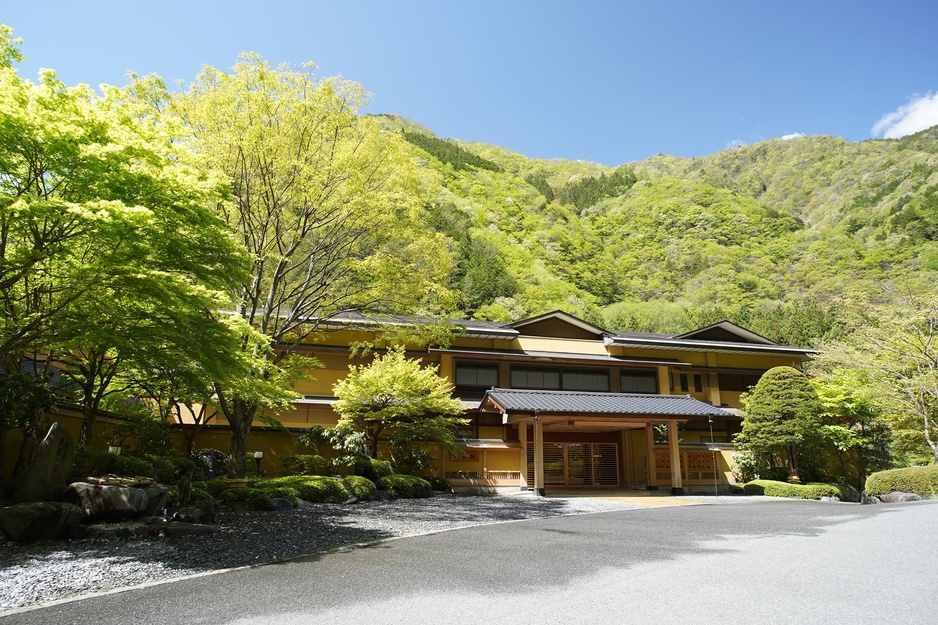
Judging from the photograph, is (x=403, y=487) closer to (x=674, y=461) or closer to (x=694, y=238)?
(x=674, y=461)

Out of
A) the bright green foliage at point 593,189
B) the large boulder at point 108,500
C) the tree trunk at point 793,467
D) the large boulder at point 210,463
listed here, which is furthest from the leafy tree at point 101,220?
the bright green foliage at point 593,189

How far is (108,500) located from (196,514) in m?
1.51

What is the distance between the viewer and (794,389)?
2312cm

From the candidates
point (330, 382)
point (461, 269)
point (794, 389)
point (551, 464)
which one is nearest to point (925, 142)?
point (461, 269)

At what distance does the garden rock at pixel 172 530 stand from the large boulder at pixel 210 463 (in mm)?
7926

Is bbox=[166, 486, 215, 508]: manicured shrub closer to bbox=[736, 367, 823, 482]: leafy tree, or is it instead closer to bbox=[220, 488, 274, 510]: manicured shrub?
bbox=[220, 488, 274, 510]: manicured shrub

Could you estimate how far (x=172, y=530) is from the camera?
27.9 feet

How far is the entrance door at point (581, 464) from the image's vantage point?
24672 millimetres

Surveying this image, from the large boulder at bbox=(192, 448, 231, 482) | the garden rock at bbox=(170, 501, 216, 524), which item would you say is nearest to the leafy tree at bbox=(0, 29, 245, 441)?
the garden rock at bbox=(170, 501, 216, 524)

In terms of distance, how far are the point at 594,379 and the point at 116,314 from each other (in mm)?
23571

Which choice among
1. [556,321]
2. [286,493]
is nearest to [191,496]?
[286,493]

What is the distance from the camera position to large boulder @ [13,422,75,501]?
912 cm

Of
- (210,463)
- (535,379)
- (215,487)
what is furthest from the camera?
(535,379)

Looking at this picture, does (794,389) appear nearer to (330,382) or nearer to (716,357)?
(716,357)
